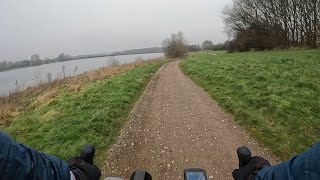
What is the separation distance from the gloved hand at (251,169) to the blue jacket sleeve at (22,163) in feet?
5.13

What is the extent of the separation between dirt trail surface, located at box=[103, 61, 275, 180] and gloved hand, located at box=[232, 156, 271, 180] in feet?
7.79

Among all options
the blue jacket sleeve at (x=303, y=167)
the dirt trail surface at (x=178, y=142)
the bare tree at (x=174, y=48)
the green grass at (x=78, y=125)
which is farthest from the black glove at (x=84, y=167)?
the bare tree at (x=174, y=48)

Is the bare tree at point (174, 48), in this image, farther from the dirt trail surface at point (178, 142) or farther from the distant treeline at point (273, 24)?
the dirt trail surface at point (178, 142)

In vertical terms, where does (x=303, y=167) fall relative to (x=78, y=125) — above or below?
above

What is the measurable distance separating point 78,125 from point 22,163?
238 inches

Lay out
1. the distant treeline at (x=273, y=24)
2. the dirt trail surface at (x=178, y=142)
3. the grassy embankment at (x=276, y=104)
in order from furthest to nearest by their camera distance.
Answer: the distant treeline at (x=273, y=24)
the grassy embankment at (x=276, y=104)
the dirt trail surface at (x=178, y=142)

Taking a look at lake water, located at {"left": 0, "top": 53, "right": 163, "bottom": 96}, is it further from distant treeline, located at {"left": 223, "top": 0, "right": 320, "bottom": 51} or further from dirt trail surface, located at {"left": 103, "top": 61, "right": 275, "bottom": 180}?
distant treeline, located at {"left": 223, "top": 0, "right": 320, "bottom": 51}

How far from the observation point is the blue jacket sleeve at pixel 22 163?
166cm

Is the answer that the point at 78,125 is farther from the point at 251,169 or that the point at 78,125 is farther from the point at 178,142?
the point at 251,169

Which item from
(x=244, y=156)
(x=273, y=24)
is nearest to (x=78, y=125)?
(x=244, y=156)

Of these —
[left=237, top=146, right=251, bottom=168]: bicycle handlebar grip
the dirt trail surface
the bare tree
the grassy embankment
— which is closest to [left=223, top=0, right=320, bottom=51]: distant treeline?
the bare tree

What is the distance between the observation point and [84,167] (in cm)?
251

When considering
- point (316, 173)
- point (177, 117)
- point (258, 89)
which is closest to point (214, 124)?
point (177, 117)

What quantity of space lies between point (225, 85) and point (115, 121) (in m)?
5.29
